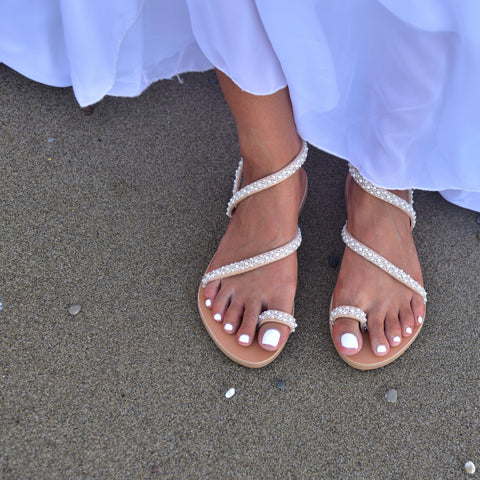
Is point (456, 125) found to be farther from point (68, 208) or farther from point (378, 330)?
point (68, 208)

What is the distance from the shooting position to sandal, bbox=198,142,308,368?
2.74 ft

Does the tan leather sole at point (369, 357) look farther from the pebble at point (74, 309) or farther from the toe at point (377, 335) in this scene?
the pebble at point (74, 309)

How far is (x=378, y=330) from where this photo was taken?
85 cm

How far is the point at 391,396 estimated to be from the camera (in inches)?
32.4

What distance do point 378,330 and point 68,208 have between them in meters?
0.70

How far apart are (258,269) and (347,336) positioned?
209 mm

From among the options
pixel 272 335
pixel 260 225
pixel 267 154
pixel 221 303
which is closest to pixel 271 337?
pixel 272 335

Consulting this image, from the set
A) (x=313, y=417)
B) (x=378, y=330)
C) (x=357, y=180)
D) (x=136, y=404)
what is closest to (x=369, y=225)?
(x=357, y=180)

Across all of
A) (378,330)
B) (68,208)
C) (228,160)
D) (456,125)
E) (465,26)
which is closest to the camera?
(465,26)

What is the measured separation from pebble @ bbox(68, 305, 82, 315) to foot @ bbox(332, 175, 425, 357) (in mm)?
492

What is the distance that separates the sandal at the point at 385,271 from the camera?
0.84m

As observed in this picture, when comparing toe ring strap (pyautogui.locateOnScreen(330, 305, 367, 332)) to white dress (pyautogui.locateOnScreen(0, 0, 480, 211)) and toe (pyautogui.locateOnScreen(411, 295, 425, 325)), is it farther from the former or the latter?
white dress (pyautogui.locateOnScreen(0, 0, 480, 211))

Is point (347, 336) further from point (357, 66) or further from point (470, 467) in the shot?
point (357, 66)

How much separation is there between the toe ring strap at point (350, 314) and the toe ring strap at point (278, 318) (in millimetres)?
79
